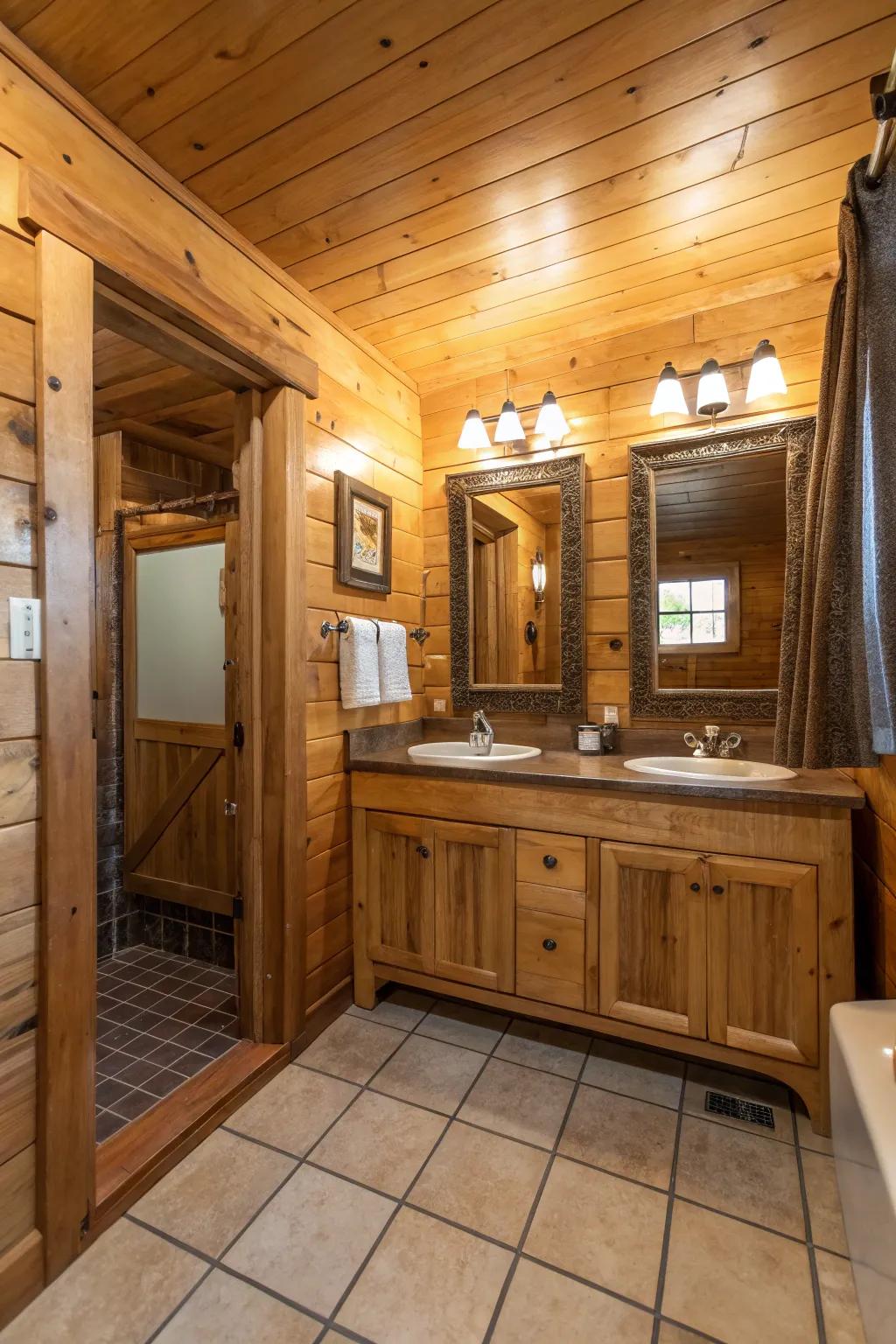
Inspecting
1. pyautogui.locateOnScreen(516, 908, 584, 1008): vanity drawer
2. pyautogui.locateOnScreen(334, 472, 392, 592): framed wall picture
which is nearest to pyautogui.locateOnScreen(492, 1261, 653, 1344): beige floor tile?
pyautogui.locateOnScreen(516, 908, 584, 1008): vanity drawer

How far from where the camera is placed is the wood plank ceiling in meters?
1.23

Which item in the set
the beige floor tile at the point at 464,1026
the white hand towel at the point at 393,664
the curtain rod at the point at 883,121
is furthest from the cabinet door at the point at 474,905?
the curtain rod at the point at 883,121

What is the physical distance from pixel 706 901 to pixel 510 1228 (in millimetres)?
891

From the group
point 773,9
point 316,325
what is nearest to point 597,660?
point 316,325

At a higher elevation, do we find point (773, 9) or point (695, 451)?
point (773, 9)

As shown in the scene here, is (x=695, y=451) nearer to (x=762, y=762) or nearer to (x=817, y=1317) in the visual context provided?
(x=762, y=762)

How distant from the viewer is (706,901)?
171cm

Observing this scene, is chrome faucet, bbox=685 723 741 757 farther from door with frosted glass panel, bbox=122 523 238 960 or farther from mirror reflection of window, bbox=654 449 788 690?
door with frosted glass panel, bbox=122 523 238 960

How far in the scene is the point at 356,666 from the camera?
2.12 metres

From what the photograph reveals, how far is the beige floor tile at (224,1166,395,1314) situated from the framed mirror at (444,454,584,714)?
1.59m

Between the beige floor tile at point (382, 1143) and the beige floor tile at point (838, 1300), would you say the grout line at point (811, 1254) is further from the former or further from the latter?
the beige floor tile at point (382, 1143)

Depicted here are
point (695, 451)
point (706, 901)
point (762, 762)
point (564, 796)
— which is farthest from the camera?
point (695, 451)

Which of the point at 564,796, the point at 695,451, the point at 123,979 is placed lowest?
the point at 123,979

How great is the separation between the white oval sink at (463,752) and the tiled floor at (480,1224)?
94 cm
